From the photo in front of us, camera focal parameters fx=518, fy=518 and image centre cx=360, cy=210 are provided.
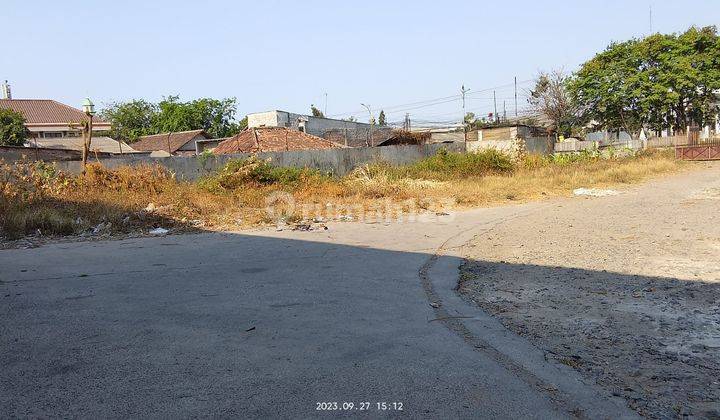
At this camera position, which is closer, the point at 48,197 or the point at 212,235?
the point at 212,235

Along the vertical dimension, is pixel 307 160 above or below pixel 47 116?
below

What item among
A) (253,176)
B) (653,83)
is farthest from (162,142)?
(653,83)

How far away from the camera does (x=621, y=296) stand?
502 centimetres

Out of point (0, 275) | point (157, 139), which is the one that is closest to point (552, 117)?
point (157, 139)

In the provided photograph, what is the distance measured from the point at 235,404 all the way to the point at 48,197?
1147 centimetres

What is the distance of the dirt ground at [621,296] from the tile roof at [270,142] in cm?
1582

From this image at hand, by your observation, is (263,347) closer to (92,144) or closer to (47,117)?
(92,144)

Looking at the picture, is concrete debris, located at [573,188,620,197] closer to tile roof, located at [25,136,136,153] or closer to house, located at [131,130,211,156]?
tile roof, located at [25,136,136,153]

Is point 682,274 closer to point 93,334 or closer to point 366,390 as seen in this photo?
point 366,390

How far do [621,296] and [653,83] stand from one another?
129 feet

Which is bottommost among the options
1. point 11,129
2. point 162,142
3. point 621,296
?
point 621,296

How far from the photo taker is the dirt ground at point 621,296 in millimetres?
3221

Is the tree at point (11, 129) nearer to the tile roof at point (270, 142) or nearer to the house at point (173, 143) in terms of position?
the house at point (173, 143)

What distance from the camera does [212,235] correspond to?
9.67 meters
